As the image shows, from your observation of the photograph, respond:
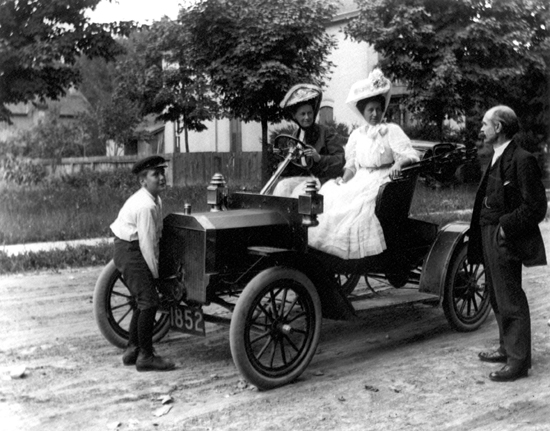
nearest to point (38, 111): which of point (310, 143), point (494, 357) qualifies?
point (310, 143)

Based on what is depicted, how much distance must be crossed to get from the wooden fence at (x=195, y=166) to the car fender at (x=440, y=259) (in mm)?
18941

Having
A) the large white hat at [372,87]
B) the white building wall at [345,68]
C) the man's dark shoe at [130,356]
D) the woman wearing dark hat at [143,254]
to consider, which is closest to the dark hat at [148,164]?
the woman wearing dark hat at [143,254]

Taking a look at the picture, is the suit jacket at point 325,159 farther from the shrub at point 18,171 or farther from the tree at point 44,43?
the shrub at point 18,171

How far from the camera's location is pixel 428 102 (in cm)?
2002

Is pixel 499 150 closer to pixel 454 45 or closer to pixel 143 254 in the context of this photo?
pixel 143 254

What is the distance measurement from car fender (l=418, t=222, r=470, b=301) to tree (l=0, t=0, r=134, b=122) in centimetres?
919

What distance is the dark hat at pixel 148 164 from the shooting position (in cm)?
501

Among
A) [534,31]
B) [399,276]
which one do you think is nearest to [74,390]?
[399,276]

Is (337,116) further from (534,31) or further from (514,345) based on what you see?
(514,345)

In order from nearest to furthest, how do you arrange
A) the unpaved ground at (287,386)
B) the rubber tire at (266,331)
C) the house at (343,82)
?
the unpaved ground at (287,386), the rubber tire at (266,331), the house at (343,82)

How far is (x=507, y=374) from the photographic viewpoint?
480 centimetres

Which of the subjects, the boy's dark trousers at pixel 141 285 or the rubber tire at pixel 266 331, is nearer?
the rubber tire at pixel 266 331

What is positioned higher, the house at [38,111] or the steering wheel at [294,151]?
the house at [38,111]

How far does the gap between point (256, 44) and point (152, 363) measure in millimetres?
13664
